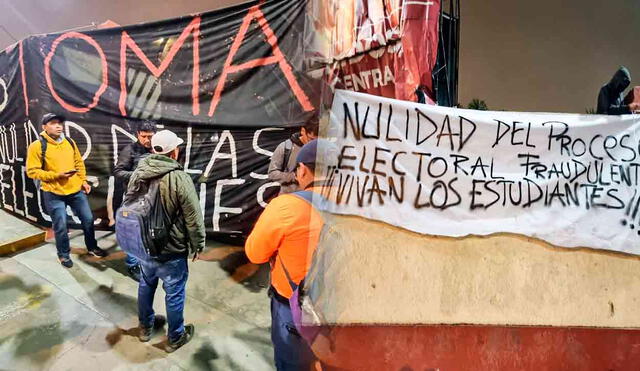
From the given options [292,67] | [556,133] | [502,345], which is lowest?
[502,345]

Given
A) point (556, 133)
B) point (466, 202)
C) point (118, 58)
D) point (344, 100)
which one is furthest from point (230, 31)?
point (556, 133)

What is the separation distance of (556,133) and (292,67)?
2425 mm

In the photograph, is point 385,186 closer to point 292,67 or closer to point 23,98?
point 292,67

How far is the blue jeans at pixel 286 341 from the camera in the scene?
2115mm

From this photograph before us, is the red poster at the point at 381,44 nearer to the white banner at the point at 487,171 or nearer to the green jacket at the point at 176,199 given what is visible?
the white banner at the point at 487,171

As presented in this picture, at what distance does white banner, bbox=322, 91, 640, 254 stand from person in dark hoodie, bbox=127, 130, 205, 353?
3.69 ft

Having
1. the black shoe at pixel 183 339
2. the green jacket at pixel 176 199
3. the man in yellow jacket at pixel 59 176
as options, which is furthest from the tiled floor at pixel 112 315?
the green jacket at pixel 176 199

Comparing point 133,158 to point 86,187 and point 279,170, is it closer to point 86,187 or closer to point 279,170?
point 86,187

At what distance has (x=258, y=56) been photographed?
3.79 meters

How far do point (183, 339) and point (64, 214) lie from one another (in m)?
2.30

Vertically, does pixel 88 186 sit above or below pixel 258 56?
below

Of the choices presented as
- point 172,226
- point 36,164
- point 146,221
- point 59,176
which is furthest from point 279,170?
point 36,164

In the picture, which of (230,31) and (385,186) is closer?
(385,186)

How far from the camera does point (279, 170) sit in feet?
11.8
